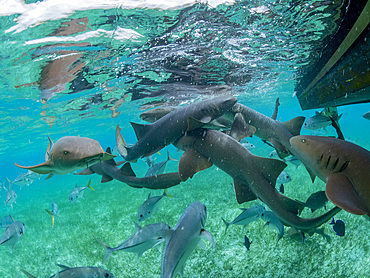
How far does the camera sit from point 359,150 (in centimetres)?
220

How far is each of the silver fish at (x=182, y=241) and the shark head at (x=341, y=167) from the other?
2.19 metres

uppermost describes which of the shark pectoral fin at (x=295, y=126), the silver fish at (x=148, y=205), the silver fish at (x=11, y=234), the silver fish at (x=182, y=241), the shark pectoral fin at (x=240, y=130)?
the shark pectoral fin at (x=240, y=130)

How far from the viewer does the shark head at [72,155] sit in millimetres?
2336

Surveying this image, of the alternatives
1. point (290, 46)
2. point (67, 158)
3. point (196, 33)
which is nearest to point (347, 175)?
point (67, 158)

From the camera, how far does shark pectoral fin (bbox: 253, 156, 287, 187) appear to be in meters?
2.42

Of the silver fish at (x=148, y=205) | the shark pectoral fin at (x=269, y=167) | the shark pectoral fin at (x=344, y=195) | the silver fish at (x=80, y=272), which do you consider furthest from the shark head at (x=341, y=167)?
the silver fish at (x=80, y=272)

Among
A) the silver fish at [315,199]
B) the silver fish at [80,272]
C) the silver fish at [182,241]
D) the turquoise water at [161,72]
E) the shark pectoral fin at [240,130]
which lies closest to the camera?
the shark pectoral fin at [240,130]

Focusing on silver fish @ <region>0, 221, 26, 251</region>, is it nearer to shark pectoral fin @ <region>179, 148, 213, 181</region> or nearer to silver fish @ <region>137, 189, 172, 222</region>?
silver fish @ <region>137, 189, 172, 222</region>

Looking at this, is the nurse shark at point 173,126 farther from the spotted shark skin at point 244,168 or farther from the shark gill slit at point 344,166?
the shark gill slit at point 344,166

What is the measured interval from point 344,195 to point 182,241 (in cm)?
241

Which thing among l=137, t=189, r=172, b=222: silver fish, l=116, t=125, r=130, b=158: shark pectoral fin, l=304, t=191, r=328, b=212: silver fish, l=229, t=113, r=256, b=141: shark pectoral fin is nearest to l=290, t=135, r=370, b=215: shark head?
l=229, t=113, r=256, b=141: shark pectoral fin

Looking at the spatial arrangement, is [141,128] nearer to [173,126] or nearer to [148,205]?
[173,126]

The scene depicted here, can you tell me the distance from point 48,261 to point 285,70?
19160mm

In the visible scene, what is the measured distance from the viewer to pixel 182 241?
10.9 feet
